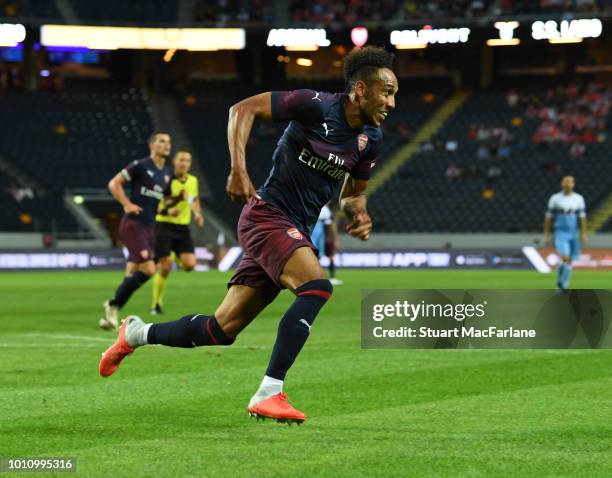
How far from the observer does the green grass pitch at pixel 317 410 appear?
5711mm

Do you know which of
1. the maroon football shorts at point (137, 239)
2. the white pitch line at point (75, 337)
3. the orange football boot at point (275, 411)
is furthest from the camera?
the maroon football shorts at point (137, 239)

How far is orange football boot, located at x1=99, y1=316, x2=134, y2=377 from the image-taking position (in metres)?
7.84

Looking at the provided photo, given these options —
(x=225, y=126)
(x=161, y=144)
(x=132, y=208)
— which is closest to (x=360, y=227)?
(x=132, y=208)

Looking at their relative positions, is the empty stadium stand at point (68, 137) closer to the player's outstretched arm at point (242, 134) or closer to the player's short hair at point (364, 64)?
the player's short hair at point (364, 64)

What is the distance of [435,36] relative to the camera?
44.9 meters

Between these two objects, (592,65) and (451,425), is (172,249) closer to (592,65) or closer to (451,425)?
(451,425)

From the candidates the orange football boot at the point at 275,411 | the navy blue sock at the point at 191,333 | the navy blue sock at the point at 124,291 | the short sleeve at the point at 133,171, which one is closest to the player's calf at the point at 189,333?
the navy blue sock at the point at 191,333

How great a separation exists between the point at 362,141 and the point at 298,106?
0.54 metres

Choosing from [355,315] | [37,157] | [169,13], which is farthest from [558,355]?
[169,13]

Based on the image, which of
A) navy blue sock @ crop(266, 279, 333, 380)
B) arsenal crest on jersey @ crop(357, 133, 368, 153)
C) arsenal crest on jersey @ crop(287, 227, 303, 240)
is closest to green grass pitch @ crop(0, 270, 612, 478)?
navy blue sock @ crop(266, 279, 333, 380)

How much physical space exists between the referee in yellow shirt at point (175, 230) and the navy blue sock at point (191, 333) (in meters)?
9.10

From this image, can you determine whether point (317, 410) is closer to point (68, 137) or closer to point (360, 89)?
point (360, 89)

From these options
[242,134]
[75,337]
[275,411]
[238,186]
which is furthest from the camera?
[75,337]

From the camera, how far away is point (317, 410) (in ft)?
25.0
